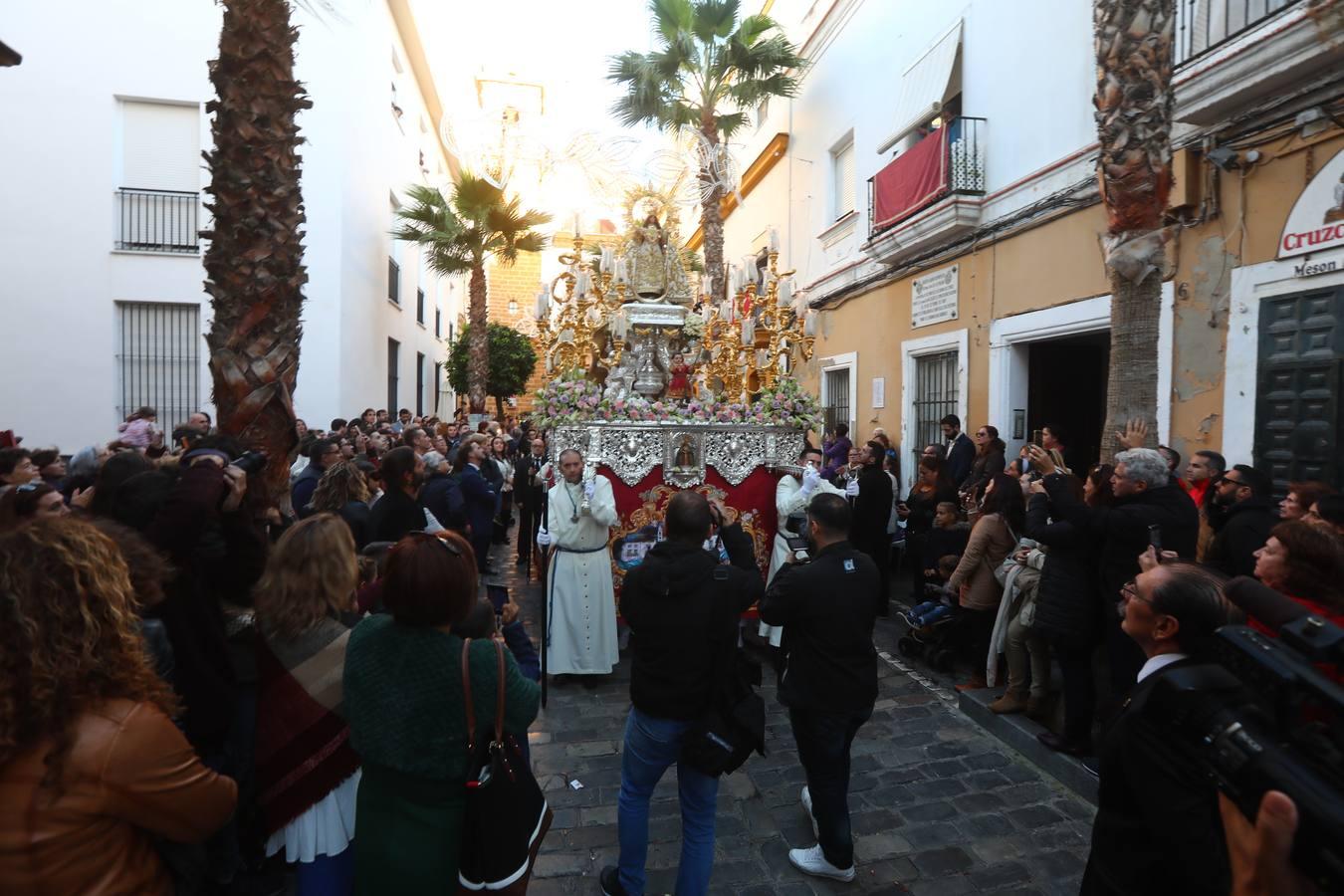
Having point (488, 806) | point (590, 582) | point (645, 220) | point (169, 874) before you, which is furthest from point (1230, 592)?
point (645, 220)

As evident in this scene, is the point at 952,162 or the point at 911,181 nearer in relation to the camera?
the point at 952,162

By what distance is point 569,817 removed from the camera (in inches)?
148

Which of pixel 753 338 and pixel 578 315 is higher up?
pixel 578 315

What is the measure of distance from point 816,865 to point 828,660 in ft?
3.08

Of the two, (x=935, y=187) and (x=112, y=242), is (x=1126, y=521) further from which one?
(x=112, y=242)

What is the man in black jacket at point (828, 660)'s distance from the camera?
3.16 metres

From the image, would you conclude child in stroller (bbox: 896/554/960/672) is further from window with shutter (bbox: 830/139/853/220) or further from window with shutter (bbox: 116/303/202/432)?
window with shutter (bbox: 116/303/202/432)

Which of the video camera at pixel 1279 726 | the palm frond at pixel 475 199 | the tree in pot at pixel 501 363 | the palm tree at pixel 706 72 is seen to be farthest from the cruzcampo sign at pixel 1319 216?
the tree in pot at pixel 501 363

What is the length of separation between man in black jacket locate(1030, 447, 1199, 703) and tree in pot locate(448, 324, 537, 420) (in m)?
18.7

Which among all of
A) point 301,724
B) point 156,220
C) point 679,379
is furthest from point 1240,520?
point 156,220

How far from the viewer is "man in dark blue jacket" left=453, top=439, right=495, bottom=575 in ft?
22.6

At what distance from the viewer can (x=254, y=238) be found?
4.26 meters

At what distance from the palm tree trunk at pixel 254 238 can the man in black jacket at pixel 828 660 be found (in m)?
2.98

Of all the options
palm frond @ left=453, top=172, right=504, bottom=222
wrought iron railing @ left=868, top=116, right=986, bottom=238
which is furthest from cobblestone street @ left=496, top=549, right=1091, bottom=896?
palm frond @ left=453, top=172, right=504, bottom=222
